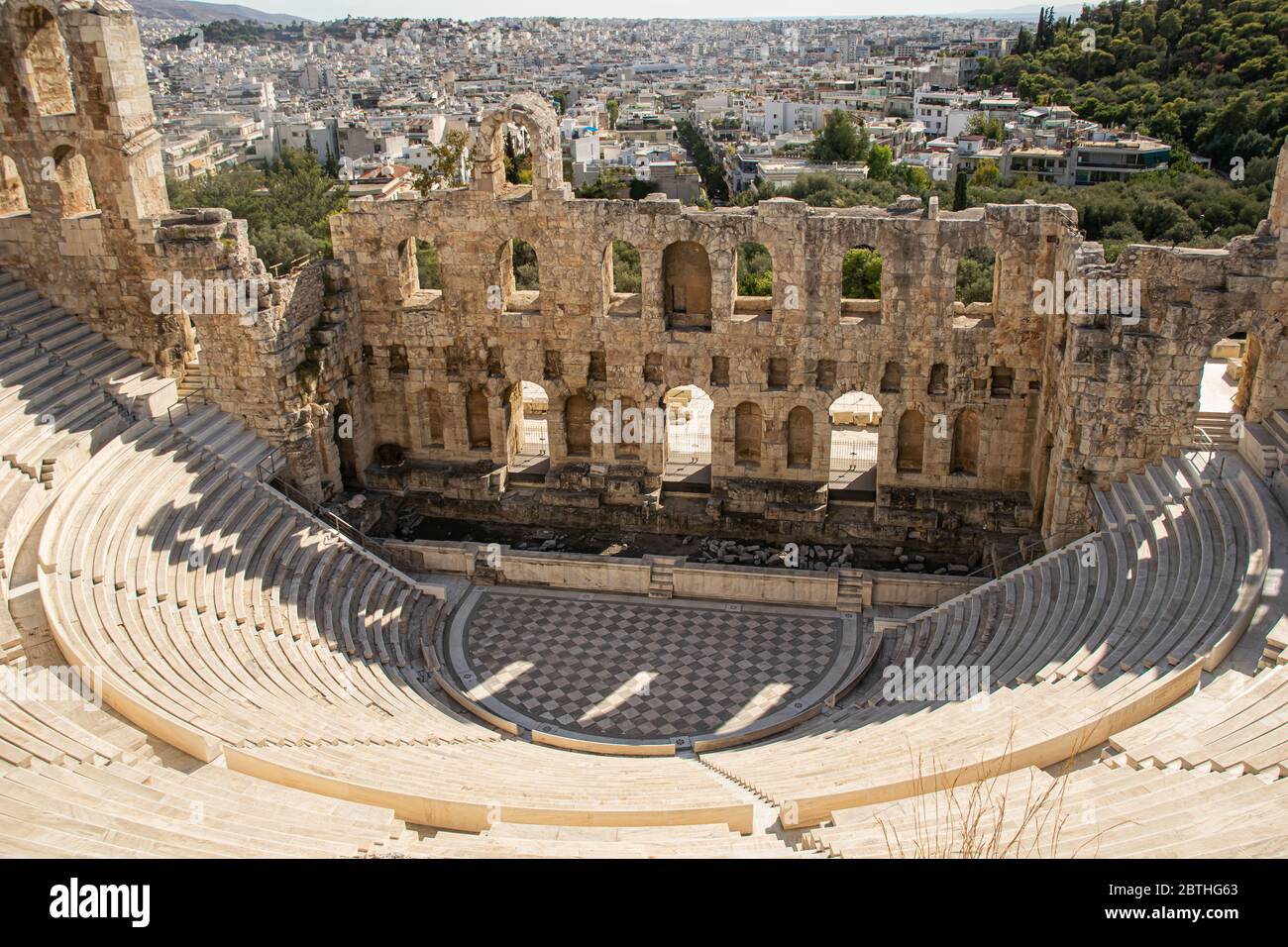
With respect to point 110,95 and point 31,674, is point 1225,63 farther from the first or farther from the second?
point 31,674

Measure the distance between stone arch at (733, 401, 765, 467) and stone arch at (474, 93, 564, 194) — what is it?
262 inches

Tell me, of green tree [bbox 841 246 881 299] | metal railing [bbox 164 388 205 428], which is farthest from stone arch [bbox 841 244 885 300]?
metal railing [bbox 164 388 205 428]

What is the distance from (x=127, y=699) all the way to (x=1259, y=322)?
1987 cm

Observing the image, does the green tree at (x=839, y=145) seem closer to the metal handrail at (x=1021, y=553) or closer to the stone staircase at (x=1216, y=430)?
the stone staircase at (x=1216, y=430)

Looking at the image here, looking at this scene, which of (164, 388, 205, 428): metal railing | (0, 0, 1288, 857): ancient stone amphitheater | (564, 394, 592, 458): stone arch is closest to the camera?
(0, 0, 1288, 857): ancient stone amphitheater

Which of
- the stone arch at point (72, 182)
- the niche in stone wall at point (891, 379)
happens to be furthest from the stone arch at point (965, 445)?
the stone arch at point (72, 182)

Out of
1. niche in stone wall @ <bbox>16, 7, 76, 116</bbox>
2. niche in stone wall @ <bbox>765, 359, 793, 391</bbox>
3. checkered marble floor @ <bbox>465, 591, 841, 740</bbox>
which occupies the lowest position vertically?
checkered marble floor @ <bbox>465, 591, 841, 740</bbox>

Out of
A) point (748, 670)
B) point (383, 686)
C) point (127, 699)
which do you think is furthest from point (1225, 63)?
point (127, 699)

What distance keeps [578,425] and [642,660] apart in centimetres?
737

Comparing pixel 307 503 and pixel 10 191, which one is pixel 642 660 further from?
pixel 10 191

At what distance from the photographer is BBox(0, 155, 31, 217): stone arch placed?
81.8 feet

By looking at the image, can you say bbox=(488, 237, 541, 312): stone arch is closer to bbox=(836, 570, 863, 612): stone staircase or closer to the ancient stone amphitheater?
the ancient stone amphitheater

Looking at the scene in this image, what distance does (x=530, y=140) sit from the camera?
80.2 feet

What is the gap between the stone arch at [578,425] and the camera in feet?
87.7
